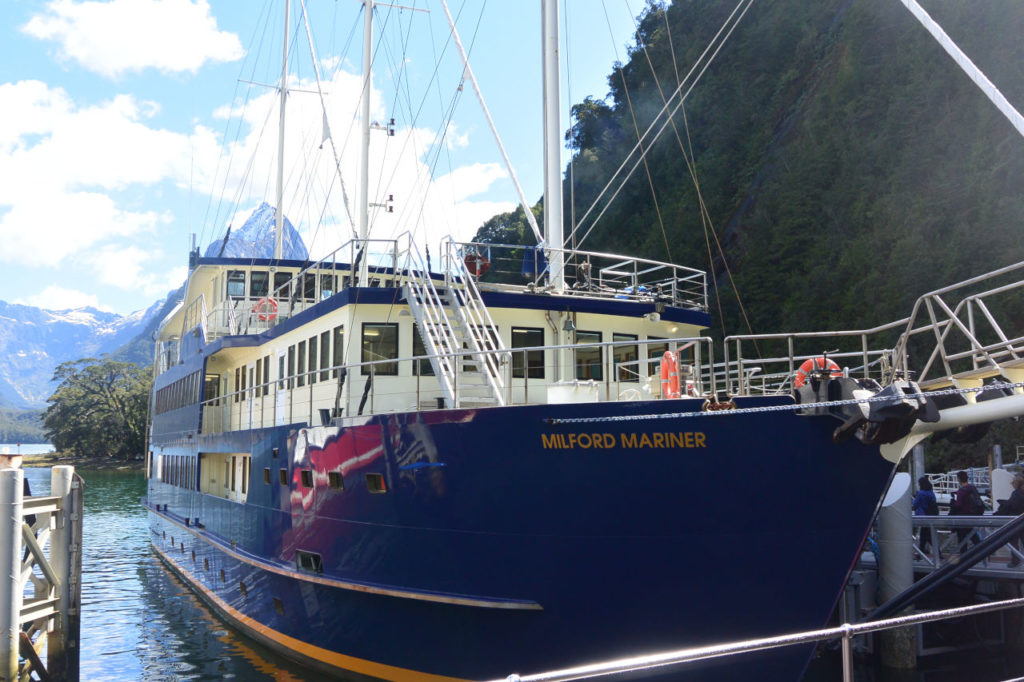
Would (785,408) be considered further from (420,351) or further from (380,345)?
(380,345)

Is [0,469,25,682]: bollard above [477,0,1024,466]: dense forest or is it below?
below

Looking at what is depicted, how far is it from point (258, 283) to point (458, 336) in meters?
12.4

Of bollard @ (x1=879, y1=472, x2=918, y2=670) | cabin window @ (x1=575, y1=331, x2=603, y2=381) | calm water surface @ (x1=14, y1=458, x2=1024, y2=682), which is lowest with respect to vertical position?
calm water surface @ (x1=14, y1=458, x2=1024, y2=682)

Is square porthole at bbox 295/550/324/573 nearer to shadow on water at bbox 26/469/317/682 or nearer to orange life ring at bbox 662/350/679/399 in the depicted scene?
shadow on water at bbox 26/469/317/682

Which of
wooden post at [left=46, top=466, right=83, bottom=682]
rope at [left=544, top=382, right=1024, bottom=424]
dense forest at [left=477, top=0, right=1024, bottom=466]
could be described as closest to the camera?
rope at [left=544, top=382, right=1024, bottom=424]

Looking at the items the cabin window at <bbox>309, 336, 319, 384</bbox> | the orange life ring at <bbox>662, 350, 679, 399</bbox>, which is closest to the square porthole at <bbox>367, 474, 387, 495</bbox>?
the orange life ring at <bbox>662, 350, 679, 399</bbox>

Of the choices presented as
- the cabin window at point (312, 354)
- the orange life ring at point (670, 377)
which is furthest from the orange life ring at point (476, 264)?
the orange life ring at point (670, 377)

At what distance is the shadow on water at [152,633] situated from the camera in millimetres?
12820

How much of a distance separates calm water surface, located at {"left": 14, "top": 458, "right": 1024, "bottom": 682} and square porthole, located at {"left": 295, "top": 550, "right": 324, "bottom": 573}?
1.68 metres

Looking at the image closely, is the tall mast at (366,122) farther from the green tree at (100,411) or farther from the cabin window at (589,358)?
the green tree at (100,411)

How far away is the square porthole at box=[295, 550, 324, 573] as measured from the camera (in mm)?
11031

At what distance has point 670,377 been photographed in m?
9.27

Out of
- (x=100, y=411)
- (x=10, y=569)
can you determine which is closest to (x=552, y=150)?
(x=10, y=569)

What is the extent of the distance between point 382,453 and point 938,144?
36.7m
